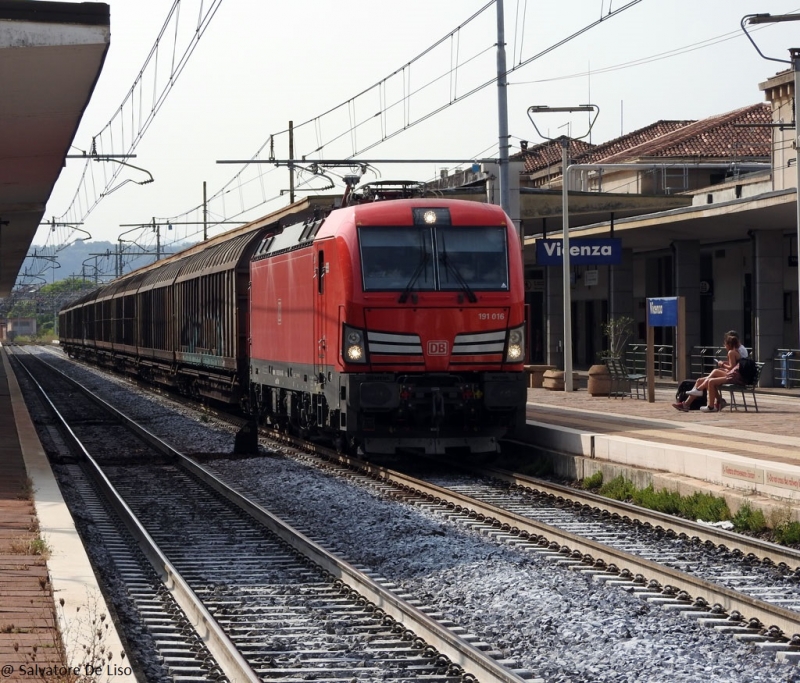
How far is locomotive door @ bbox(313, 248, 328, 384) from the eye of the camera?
1559cm

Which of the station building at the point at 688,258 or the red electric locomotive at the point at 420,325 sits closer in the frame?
the red electric locomotive at the point at 420,325

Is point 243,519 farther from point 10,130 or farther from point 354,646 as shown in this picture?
point 10,130

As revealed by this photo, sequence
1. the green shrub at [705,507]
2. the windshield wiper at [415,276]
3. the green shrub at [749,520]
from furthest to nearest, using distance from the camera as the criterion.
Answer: the windshield wiper at [415,276]
the green shrub at [705,507]
the green shrub at [749,520]

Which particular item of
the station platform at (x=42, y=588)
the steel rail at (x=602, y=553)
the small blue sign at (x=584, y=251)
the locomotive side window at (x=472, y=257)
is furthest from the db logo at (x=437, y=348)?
the small blue sign at (x=584, y=251)

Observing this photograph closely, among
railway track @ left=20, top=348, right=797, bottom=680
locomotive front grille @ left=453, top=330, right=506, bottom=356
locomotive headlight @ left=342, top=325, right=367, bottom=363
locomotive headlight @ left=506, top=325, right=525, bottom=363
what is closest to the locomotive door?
locomotive headlight @ left=342, top=325, right=367, bottom=363

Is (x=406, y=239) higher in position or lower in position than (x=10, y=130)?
lower

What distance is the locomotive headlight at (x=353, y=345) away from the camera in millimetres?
14633

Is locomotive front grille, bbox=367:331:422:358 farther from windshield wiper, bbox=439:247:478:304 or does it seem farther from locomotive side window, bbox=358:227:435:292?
windshield wiper, bbox=439:247:478:304

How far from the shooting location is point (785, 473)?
11047 millimetres

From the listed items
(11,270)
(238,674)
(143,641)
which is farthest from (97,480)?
(11,270)

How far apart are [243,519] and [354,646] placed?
509 cm

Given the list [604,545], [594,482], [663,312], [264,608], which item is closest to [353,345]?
[594,482]

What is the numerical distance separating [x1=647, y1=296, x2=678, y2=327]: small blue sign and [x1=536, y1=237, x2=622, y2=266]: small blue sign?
3204mm

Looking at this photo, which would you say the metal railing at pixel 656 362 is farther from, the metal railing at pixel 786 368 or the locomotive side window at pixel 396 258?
the locomotive side window at pixel 396 258
